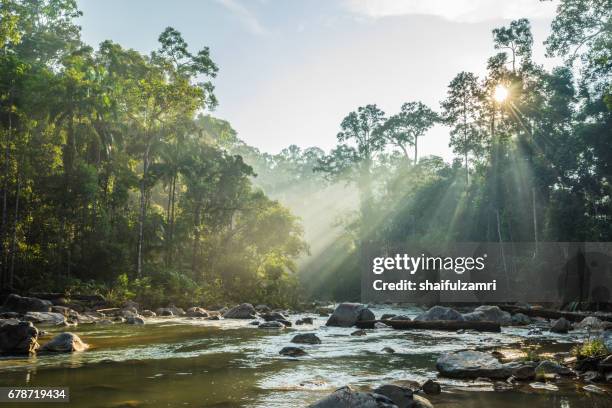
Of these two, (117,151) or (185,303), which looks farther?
(117,151)

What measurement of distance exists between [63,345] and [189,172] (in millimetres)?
23970

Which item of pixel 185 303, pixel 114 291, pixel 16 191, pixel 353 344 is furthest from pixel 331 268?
pixel 353 344

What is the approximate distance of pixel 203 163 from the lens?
34.2 meters

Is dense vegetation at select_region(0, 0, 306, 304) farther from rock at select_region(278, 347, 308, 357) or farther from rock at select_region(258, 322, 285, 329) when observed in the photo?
rock at select_region(278, 347, 308, 357)

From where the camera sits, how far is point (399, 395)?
215 inches

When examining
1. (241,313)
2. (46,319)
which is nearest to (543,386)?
(46,319)

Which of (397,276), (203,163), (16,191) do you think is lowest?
(397,276)

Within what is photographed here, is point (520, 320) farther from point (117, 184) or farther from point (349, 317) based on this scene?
point (117, 184)

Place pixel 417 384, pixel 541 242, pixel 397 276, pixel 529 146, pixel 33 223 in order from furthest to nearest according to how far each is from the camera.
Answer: pixel 397 276
pixel 529 146
pixel 541 242
pixel 33 223
pixel 417 384

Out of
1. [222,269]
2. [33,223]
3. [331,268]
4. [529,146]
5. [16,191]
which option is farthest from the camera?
[331,268]

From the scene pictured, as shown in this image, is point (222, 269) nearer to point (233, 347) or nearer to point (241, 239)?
point (241, 239)

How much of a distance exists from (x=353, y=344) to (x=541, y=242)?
21.7 metres

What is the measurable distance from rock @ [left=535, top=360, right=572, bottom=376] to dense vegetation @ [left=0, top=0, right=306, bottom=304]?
18507mm

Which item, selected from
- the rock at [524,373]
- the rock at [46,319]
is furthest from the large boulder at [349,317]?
the rock at [524,373]
